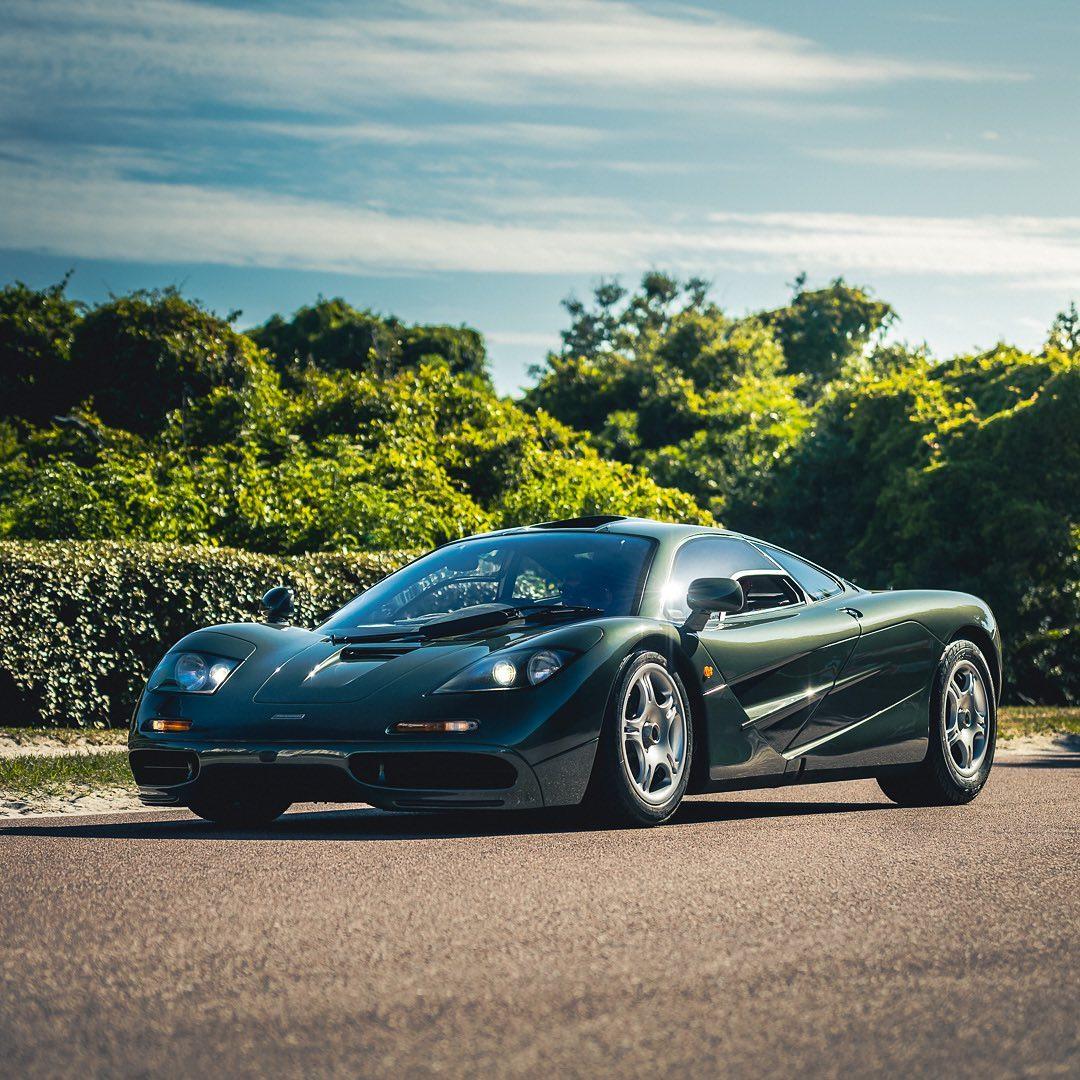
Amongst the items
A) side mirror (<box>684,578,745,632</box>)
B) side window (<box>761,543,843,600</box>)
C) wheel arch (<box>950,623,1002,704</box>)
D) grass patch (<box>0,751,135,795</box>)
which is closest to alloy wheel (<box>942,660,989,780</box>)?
wheel arch (<box>950,623,1002,704</box>)

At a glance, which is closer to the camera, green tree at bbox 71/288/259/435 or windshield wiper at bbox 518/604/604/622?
windshield wiper at bbox 518/604/604/622

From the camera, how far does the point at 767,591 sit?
8508 mm

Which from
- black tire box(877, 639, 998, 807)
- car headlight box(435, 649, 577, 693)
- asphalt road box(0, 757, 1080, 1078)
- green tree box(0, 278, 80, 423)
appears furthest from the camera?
green tree box(0, 278, 80, 423)

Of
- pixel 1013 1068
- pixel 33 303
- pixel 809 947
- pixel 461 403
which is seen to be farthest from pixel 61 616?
pixel 33 303

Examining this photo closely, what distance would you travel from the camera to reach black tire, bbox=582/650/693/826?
6980 mm

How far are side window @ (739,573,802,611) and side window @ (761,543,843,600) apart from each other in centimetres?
12

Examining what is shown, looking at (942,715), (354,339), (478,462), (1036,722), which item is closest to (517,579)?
(942,715)

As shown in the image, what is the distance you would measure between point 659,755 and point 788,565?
1.90 m

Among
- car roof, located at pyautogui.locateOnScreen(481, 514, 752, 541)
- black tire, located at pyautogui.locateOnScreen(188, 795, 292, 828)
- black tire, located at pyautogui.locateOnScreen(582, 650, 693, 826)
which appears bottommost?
black tire, located at pyautogui.locateOnScreen(188, 795, 292, 828)

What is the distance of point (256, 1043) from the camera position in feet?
12.0

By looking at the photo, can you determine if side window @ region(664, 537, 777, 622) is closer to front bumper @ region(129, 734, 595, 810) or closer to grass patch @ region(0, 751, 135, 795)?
front bumper @ region(129, 734, 595, 810)

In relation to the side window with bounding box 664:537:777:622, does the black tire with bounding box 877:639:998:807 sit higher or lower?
lower

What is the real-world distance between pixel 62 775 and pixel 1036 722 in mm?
12398

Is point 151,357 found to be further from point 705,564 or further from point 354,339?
point 705,564
